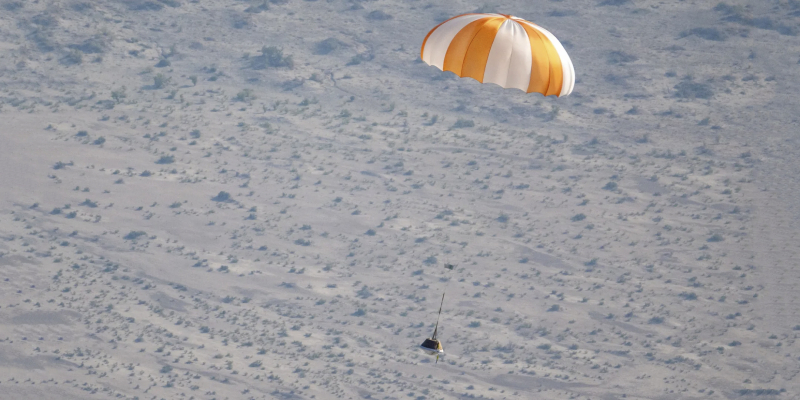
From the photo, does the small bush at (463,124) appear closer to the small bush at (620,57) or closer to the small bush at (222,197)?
the small bush at (620,57)

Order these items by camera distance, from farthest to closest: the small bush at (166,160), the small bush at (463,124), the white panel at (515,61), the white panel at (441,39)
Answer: the small bush at (463,124), the small bush at (166,160), the white panel at (441,39), the white panel at (515,61)

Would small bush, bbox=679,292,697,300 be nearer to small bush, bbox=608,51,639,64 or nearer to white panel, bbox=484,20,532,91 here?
white panel, bbox=484,20,532,91

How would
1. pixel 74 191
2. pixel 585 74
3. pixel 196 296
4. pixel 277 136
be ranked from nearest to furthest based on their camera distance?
Answer: pixel 196 296 < pixel 74 191 < pixel 277 136 < pixel 585 74

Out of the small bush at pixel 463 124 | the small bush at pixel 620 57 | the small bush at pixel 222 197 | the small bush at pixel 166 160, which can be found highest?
the small bush at pixel 620 57

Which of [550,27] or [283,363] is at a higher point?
[550,27]

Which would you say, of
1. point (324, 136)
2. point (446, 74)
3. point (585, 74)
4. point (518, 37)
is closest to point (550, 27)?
point (585, 74)

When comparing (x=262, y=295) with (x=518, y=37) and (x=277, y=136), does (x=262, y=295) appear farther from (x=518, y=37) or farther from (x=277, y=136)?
(x=518, y=37)

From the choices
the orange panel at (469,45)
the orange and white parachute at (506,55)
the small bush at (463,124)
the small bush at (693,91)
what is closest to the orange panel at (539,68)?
the orange and white parachute at (506,55)
